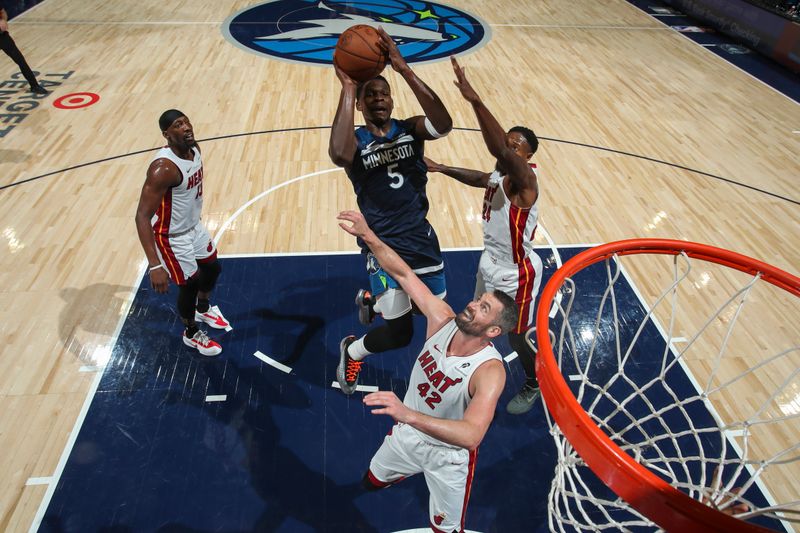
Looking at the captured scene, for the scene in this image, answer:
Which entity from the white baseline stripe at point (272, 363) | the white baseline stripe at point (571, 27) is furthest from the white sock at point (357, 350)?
the white baseline stripe at point (571, 27)

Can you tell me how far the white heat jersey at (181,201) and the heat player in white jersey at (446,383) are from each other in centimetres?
147

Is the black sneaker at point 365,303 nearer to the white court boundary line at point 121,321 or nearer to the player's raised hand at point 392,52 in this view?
the white court boundary line at point 121,321

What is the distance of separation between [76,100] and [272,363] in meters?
6.16

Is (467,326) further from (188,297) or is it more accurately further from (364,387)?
(188,297)

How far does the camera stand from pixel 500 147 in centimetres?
297

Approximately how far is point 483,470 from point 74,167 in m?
5.83

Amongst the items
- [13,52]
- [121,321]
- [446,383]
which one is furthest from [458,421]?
[13,52]

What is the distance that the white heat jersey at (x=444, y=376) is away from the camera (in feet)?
8.56

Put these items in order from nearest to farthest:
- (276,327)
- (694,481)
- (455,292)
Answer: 1. (694,481)
2. (276,327)
3. (455,292)

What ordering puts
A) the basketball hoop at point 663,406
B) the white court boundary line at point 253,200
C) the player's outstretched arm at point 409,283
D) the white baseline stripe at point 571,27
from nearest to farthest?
the basketball hoop at point 663,406, the player's outstretched arm at point 409,283, the white court boundary line at point 253,200, the white baseline stripe at point 571,27

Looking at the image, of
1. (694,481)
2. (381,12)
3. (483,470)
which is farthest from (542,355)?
(381,12)

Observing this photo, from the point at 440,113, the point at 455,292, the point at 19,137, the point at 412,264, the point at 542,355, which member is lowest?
the point at 19,137

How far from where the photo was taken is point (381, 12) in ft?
37.8

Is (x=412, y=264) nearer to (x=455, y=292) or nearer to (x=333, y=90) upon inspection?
(x=455, y=292)
